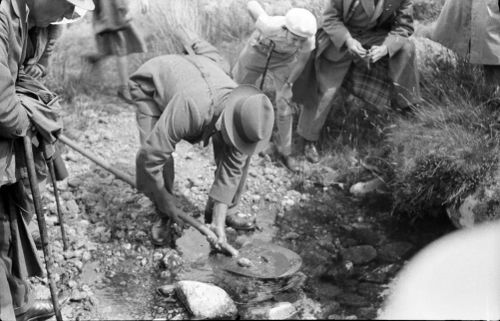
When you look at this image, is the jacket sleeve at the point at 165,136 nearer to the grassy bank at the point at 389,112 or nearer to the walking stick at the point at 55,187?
the walking stick at the point at 55,187

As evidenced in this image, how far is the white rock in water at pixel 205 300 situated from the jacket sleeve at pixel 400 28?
92.7 inches

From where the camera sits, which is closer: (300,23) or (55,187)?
(55,187)

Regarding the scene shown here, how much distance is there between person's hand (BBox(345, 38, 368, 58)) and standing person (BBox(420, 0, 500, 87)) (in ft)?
1.81

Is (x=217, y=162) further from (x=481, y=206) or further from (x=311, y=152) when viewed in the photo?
(x=481, y=206)

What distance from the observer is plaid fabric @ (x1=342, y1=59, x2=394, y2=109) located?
236 inches

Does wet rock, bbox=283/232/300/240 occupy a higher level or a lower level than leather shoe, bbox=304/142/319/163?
lower

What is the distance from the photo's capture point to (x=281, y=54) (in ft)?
19.0

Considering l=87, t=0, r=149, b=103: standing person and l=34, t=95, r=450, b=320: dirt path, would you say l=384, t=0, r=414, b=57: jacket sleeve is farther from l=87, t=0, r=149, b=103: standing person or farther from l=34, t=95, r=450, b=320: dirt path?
l=87, t=0, r=149, b=103: standing person

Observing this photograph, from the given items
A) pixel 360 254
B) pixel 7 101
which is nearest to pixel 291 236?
pixel 360 254

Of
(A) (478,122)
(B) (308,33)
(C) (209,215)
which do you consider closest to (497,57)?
(A) (478,122)

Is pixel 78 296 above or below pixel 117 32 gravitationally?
below

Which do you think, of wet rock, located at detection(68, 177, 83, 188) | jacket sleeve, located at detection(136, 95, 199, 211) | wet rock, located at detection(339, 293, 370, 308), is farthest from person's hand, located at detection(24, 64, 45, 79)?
wet rock, located at detection(339, 293, 370, 308)

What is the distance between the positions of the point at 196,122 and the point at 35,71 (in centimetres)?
113

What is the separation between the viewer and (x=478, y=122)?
17.6 ft
